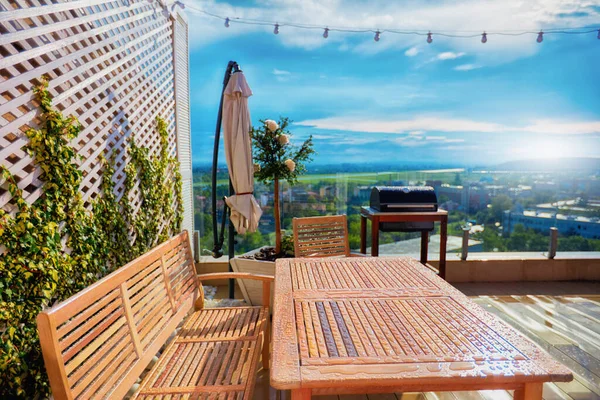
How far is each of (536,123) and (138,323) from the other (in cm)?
557

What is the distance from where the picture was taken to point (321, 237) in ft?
10.4

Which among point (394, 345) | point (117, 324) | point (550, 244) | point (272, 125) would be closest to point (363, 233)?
point (272, 125)

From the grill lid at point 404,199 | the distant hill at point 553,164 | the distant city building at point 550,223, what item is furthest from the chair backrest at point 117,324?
the distant hill at point 553,164

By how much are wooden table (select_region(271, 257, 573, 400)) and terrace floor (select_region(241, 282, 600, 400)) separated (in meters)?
0.76

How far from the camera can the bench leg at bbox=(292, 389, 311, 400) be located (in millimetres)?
1074

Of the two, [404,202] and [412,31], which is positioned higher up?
[412,31]

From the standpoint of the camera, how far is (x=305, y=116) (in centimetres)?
586

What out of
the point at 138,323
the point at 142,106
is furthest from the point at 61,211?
the point at 142,106

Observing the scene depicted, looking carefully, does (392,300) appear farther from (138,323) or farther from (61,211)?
(61,211)

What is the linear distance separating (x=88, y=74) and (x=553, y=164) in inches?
205

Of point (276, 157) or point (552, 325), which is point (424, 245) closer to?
point (552, 325)

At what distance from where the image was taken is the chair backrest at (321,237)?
3074mm

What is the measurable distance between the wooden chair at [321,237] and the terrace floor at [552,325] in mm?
1075

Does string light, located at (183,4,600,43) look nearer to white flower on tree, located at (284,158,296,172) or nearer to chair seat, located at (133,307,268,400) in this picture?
white flower on tree, located at (284,158,296,172)
